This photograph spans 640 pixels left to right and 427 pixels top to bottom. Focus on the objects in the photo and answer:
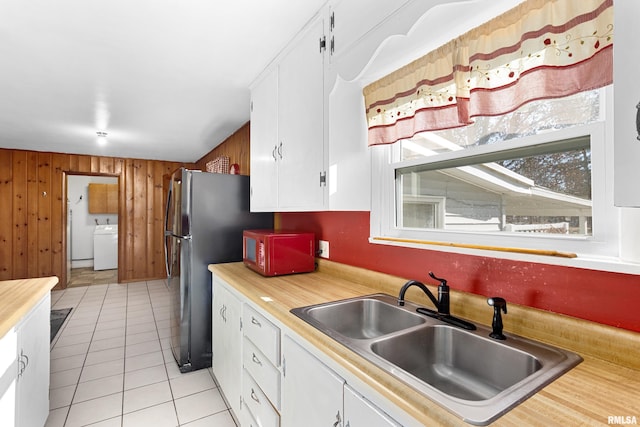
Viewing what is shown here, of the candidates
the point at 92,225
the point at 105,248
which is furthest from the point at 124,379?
the point at 92,225

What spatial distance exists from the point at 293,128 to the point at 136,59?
1123 millimetres

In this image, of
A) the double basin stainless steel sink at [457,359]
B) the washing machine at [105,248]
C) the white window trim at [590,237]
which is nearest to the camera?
the double basin stainless steel sink at [457,359]

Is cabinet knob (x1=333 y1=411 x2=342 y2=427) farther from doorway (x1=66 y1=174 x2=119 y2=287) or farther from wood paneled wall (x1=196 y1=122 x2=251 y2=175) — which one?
doorway (x1=66 y1=174 x2=119 y2=287)

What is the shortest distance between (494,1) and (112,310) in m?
4.87

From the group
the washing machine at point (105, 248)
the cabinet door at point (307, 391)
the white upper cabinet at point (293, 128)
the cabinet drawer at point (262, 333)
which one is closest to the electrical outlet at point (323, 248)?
the white upper cabinet at point (293, 128)

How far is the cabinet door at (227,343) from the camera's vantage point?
1795mm

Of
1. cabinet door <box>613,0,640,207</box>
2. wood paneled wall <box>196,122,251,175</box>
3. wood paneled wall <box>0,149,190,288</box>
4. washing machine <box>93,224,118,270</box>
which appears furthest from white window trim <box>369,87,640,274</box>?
washing machine <box>93,224,118,270</box>

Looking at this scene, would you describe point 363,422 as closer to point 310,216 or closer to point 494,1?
point 494,1

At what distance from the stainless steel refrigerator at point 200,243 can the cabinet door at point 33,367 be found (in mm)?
825

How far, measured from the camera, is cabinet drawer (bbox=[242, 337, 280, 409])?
1.32 meters

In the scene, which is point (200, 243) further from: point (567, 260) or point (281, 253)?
point (567, 260)

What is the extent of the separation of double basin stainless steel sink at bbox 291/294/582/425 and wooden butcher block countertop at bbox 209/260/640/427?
0.03 m

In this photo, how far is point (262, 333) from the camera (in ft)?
4.74

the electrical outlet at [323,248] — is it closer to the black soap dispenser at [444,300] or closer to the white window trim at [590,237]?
the white window trim at [590,237]
